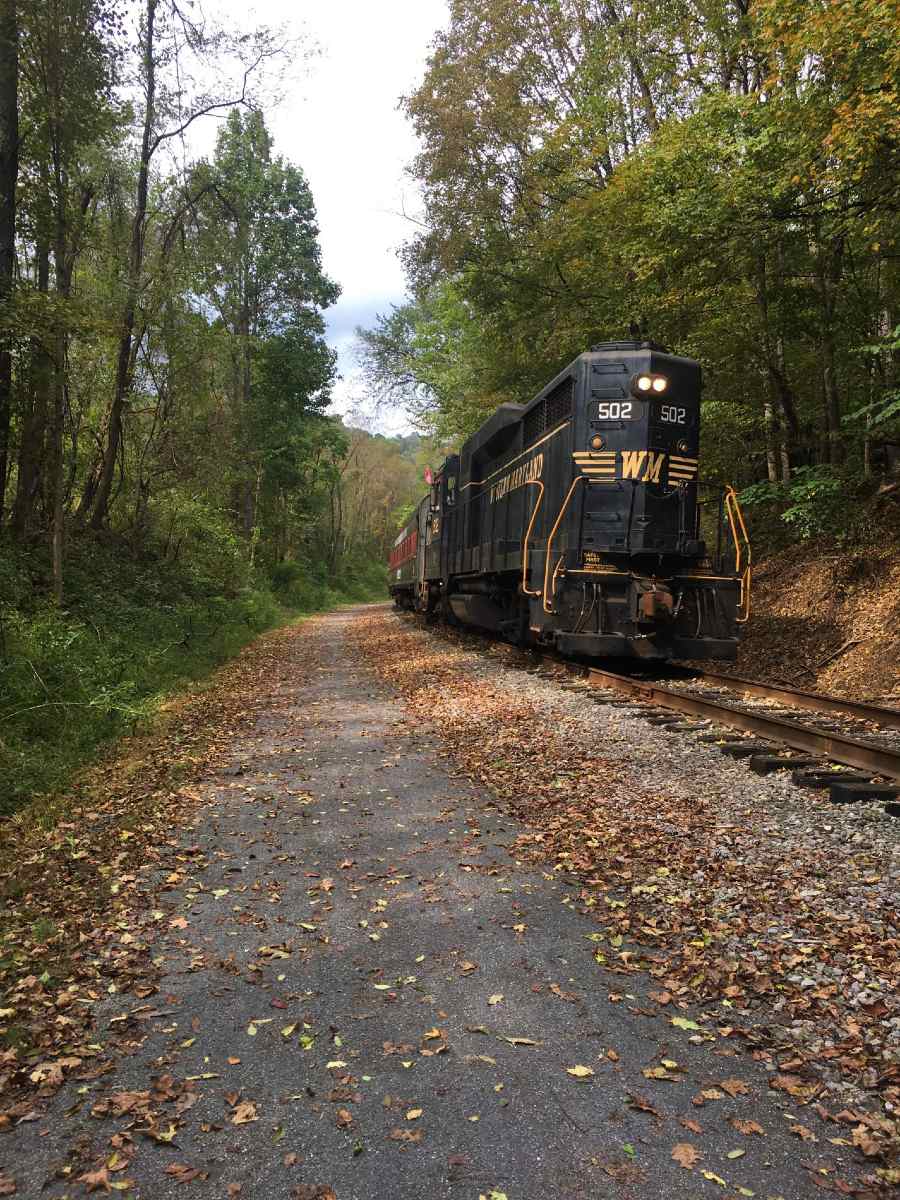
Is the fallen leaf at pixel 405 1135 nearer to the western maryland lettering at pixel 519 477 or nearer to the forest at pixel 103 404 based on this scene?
the forest at pixel 103 404

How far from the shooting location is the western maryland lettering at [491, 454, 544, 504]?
443 inches

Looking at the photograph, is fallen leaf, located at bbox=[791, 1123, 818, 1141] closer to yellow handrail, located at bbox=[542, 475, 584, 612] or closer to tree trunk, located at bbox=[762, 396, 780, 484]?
yellow handrail, located at bbox=[542, 475, 584, 612]

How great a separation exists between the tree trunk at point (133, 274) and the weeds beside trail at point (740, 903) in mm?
12332

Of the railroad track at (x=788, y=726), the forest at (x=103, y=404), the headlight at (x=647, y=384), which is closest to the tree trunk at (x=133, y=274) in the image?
the forest at (x=103, y=404)

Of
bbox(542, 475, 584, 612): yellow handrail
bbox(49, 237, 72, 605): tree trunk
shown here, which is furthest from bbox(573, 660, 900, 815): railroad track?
bbox(49, 237, 72, 605): tree trunk

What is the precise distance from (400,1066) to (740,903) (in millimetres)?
1890

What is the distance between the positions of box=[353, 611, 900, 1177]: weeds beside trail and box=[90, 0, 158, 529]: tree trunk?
40.5ft

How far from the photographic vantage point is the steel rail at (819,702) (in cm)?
703

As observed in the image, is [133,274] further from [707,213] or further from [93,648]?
[707,213]

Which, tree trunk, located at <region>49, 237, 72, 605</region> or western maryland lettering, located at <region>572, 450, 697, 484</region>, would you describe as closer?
western maryland lettering, located at <region>572, 450, 697, 484</region>

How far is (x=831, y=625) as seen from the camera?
11414 mm

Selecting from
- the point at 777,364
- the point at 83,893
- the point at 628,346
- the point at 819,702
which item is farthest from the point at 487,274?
the point at 83,893

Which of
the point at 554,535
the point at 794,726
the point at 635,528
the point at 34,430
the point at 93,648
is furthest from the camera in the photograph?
the point at 34,430

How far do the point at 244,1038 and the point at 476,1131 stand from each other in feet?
3.21
